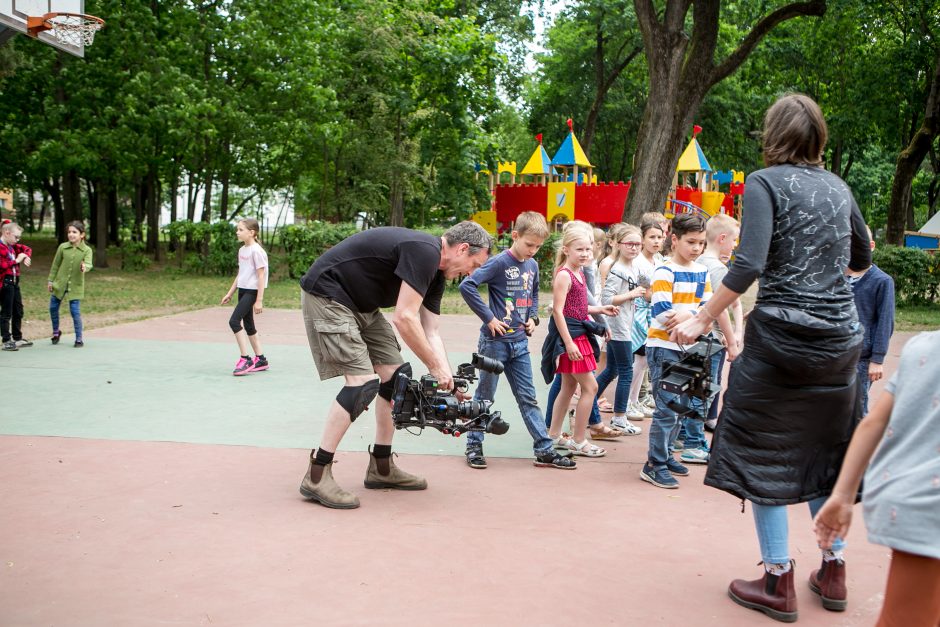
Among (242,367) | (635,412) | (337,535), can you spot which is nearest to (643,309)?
(635,412)

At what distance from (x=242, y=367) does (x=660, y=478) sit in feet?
16.4

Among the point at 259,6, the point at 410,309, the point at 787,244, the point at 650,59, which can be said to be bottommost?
the point at 410,309

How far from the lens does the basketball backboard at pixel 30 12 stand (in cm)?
611

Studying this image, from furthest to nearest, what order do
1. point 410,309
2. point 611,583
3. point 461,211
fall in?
point 461,211
point 410,309
point 611,583

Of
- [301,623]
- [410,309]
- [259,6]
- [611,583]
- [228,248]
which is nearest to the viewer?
[301,623]

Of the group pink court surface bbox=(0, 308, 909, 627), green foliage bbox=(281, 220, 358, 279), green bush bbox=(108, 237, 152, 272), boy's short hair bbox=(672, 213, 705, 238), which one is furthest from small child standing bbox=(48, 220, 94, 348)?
green bush bbox=(108, 237, 152, 272)

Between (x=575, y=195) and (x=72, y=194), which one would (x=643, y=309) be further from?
(x=72, y=194)

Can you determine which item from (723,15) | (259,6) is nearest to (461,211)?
(259,6)

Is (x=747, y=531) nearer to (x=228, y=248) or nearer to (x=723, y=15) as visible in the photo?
(x=228, y=248)

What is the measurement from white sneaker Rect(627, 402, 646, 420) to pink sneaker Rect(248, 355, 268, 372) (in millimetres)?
3881

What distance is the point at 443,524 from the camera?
4625mm

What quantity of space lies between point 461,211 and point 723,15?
1151 centimetres

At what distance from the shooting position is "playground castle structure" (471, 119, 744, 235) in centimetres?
2584

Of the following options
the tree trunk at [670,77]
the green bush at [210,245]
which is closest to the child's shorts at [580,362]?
the tree trunk at [670,77]
